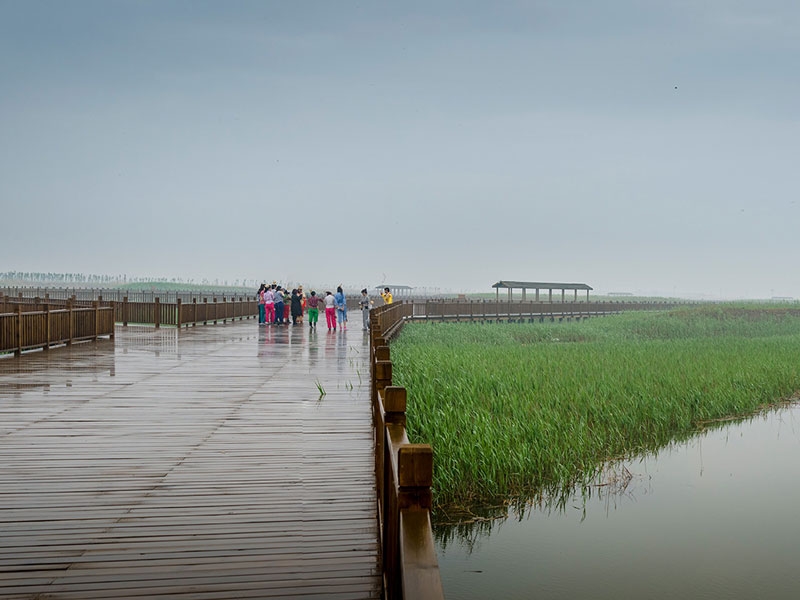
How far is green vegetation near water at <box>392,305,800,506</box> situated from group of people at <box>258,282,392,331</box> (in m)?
3.65

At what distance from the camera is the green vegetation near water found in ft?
32.0

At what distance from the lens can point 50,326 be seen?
18266mm

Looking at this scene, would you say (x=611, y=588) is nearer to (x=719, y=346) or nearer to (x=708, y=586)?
(x=708, y=586)

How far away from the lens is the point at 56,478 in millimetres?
6289

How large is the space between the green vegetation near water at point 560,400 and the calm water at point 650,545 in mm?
805

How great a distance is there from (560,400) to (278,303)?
61.9ft

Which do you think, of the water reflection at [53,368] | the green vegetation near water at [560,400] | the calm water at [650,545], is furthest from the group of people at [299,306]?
the calm water at [650,545]

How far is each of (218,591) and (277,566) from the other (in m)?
0.46

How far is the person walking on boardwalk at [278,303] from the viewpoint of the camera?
30.2m

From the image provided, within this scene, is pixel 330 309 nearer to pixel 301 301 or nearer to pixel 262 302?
pixel 301 301

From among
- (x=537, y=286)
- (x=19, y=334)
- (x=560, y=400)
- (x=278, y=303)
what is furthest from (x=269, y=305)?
(x=537, y=286)

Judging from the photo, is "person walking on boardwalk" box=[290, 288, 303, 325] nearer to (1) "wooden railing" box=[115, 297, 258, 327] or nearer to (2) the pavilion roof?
(1) "wooden railing" box=[115, 297, 258, 327]

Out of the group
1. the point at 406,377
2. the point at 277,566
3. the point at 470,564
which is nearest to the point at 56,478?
the point at 277,566

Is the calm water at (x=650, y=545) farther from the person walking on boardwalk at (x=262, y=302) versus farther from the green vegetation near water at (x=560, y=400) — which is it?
the person walking on boardwalk at (x=262, y=302)
